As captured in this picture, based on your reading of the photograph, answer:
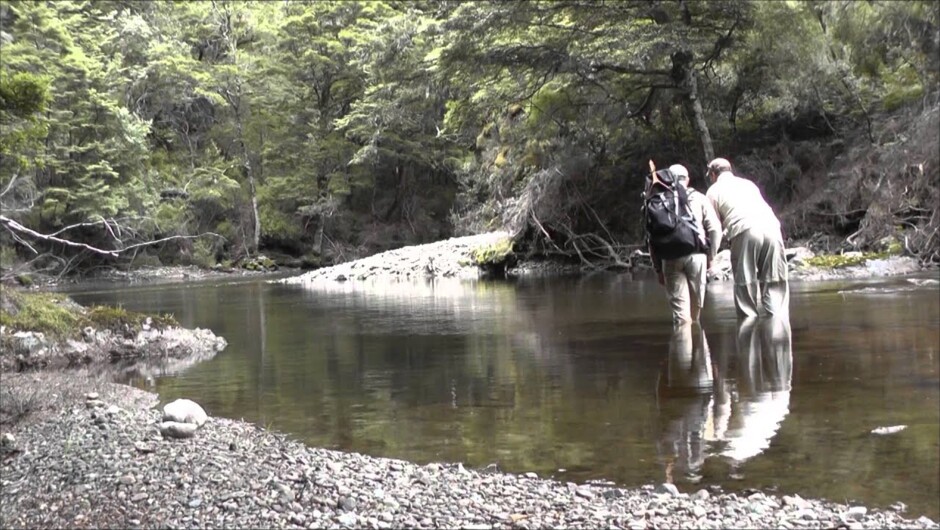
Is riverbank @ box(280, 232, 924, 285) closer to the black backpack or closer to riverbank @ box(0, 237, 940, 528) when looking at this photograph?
the black backpack

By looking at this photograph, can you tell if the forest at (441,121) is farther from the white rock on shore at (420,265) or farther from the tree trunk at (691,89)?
the white rock on shore at (420,265)

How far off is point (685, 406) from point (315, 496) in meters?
2.44

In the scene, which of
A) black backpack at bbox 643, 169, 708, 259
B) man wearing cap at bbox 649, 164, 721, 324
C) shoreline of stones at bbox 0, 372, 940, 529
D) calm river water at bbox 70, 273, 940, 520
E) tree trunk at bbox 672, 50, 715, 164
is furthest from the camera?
tree trunk at bbox 672, 50, 715, 164

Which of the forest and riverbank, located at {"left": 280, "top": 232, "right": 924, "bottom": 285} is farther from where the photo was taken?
the forest

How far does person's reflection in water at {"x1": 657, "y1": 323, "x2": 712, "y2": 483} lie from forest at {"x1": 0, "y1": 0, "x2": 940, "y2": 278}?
4477mm

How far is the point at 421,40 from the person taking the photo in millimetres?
24812

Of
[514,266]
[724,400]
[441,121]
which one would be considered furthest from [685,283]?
[441,121]

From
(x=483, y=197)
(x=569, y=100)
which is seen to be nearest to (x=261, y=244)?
(x=483, y=197)

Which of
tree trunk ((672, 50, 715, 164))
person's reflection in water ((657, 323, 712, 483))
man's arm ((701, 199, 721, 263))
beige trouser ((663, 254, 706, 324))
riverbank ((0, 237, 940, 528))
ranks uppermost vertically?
tree trunk ((672, 50, 715, 164))

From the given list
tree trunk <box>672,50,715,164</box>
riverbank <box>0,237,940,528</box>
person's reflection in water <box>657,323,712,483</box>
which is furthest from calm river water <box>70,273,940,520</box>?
tree trunk <box>672,50,715,164</box>

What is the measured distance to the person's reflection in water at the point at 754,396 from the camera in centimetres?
418

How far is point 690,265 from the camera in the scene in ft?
26.0

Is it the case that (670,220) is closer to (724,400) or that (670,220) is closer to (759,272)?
(759,272)

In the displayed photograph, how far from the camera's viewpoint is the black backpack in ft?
25.8
